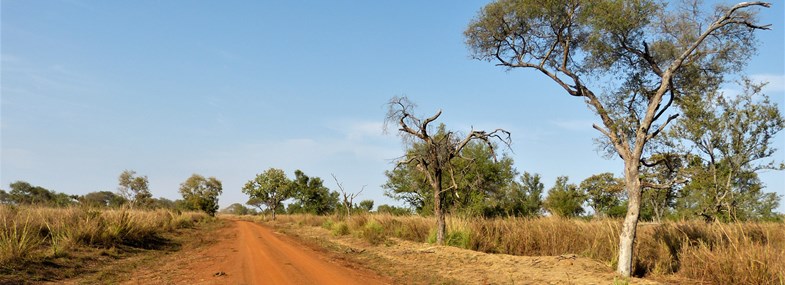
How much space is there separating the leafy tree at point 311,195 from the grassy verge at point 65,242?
56.1 m

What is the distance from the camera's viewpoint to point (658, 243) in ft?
37.2

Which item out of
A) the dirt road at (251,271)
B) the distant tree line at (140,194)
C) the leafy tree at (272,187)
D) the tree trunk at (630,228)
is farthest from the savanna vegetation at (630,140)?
the leafy tree at (272,187)

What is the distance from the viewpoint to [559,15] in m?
12.4

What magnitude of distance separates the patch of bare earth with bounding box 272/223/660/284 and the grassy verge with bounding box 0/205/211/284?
6.45 meters

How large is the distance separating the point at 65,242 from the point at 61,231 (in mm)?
1262

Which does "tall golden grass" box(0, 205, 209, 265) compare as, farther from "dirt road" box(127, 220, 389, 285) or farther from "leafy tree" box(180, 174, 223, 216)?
"leafy tree" box(180, 174, 223, 216)

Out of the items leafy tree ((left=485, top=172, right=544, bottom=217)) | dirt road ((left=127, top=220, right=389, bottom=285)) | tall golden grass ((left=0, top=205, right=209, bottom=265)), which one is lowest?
dirt road ((left=127, top=220, right=389, bottom=285))

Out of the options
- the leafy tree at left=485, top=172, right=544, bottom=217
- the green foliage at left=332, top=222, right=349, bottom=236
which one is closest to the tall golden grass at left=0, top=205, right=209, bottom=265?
the green foliage at left=332, top=222, right=349, bottom=236

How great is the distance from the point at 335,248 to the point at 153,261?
6632 mm

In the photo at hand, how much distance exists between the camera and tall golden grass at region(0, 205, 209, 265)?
29.7ft

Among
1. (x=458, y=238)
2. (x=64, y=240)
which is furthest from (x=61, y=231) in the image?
(x=458, y=238)

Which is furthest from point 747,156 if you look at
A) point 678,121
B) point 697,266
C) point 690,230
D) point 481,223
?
point 697,266

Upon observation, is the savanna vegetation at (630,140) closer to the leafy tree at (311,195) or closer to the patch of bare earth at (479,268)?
the patch of bare earth at (479,268)

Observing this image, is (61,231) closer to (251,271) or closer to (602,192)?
(251,271)
